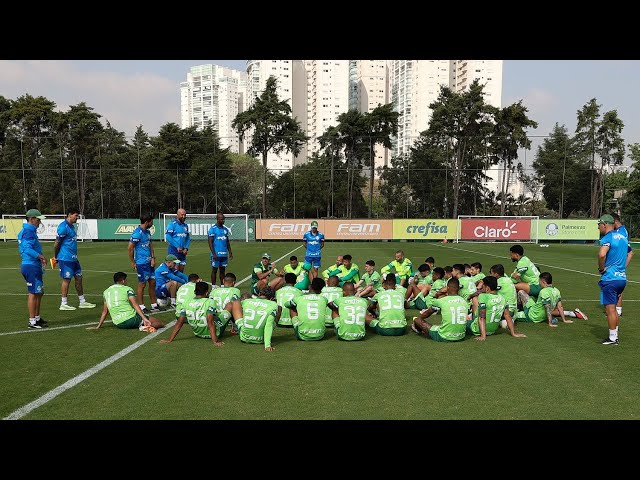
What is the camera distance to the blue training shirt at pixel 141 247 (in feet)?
34.0

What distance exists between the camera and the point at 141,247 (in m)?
10.4

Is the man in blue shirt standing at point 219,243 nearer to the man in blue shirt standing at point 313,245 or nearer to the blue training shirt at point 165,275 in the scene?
the blue training shirt at point 165,275

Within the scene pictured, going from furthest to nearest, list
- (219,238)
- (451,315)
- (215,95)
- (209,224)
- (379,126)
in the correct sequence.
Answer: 1. (215,95)
2. (379,126)
3. (209,224)
4. (219,238)
5. (451,315)

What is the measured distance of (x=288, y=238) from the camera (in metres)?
39.9

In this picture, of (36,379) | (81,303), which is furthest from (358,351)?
(81,303)

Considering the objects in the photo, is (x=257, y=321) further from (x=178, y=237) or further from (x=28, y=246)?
(x=28, y=246)

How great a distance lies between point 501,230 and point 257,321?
3465cm

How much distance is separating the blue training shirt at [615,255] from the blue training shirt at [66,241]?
10603 mm

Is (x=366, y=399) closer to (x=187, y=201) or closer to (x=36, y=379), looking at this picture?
(x=36, y=379)

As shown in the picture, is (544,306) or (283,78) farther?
(283,78)

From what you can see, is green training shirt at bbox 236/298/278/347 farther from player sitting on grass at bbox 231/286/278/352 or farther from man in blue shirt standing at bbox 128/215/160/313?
man in blue shirt standing at bbox 128/215/160/313

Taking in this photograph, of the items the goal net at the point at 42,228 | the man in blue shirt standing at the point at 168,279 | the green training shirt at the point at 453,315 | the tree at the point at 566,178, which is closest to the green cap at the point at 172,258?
the man in blue shirt standing at the point at 168,279

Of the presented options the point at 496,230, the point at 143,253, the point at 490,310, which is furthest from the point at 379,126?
the point at 490,310

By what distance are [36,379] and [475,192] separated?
5438 cm
